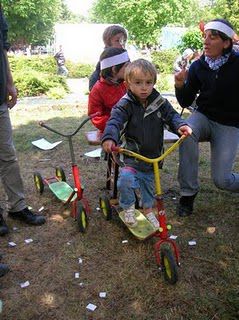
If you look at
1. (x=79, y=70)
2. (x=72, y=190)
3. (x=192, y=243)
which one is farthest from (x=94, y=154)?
(x=79, y=70)

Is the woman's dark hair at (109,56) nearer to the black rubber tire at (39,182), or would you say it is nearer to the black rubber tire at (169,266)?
the black rubber tire at (39,182)

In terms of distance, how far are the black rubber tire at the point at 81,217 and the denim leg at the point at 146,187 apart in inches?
22.7

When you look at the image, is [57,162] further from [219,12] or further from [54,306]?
[219,12]

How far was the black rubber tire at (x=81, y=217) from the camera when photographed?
12.1 ft

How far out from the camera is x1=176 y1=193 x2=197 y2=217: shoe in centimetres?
405

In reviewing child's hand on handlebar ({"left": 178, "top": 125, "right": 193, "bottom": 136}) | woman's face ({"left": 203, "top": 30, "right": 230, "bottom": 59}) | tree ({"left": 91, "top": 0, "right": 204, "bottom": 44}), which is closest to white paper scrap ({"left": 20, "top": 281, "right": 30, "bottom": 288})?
child's hand on handlebar ({"left": 178, "top": 125, "right": 193, "bottom": 136})

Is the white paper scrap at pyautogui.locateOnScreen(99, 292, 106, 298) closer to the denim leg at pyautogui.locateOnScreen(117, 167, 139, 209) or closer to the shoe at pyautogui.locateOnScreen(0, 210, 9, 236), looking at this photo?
the denim leg at pyautogui.locateOnScreen(117, 167, 139, 209)

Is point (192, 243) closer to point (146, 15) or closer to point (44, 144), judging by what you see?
point (44, 144)

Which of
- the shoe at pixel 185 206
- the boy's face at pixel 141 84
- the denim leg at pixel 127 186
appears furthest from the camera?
the shoe at pixel 185 206

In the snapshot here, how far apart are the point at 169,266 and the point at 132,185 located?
85 cm

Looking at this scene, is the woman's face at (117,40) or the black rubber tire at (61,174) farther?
the black rubber tire at (61,174)

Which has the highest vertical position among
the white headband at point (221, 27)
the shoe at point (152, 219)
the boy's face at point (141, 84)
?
the white headband at point (221, 27)

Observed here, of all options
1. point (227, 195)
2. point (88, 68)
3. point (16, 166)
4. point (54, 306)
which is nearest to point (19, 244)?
point (16, 166)

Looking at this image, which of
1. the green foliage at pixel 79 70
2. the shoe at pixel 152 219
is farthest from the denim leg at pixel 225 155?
the green foliage at pixel 79 70
